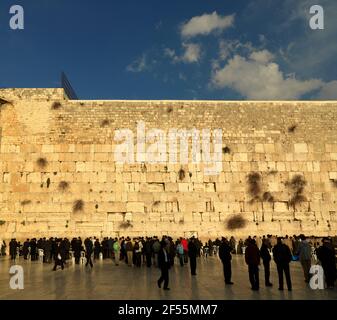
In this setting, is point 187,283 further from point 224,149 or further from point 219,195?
point 224,149

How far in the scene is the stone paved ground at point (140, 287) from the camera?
693 centimetres

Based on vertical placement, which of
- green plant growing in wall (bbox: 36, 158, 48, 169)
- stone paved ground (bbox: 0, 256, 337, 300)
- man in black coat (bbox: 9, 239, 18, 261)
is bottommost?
stone paved ground (bbox: 0, 256, 337, 300)

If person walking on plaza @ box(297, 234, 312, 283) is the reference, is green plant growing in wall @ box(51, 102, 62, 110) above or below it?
above

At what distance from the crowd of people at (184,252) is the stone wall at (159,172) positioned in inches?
58.5

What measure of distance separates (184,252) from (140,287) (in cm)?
532

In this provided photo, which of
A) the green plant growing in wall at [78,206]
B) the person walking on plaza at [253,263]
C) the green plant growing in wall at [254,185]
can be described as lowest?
the person walking on plaza at [253,263]

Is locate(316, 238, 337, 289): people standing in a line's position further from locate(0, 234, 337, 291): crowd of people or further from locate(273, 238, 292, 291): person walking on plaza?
locate(273, 238, 292, 291): person walking on plaza

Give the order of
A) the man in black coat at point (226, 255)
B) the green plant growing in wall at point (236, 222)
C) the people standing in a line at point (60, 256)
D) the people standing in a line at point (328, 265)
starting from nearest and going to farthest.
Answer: the people standing in a line at point (328, 265), the man in black coat at point (226, 255), the people standing in a line at point (60, 256), the green plant growing in wall at point (236, 222)

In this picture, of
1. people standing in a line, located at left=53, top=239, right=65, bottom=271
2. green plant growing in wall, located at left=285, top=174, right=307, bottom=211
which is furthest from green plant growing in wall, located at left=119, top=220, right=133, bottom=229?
green plant growing in wall, located at left=285, top=174, right=307, bottom=211

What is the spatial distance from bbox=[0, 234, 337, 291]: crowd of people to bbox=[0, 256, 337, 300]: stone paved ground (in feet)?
1.16

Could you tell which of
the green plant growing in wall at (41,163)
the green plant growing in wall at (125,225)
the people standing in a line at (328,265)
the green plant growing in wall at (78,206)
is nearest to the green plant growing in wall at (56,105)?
the green plant growing in wall at (41,163)

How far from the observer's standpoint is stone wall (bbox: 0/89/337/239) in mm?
17219

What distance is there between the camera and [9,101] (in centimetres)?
1830

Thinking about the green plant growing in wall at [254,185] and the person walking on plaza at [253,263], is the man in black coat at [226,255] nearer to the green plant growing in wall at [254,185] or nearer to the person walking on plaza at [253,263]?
the person walking on plaza at [253,263]
